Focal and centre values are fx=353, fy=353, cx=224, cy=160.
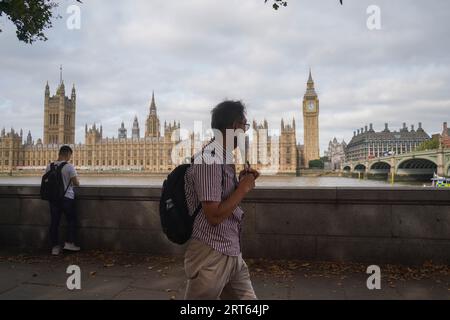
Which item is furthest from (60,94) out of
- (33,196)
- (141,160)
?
(33,196)

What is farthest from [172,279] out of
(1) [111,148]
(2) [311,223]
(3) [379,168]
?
(1) [111,148]

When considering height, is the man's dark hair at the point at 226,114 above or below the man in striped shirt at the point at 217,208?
above

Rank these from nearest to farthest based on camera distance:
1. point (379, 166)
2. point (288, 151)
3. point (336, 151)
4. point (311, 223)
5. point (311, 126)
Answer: point (311, 223)
point (379, 166)
point (288, 151)
point (311, 126)
point (336, 151)

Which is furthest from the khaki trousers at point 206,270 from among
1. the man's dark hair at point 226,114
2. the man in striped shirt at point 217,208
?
the man's dark hair at point 226,114

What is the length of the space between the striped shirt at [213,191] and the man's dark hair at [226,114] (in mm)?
117

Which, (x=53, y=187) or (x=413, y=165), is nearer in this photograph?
(x=53, y=187)

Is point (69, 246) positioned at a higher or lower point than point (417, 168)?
lower

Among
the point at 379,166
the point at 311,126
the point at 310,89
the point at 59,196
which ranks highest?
the point at 310,89

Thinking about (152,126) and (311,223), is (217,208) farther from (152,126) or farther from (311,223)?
(152,126)

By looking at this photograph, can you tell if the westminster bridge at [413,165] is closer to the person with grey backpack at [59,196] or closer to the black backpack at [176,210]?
the person with grey backpack at [59,196]

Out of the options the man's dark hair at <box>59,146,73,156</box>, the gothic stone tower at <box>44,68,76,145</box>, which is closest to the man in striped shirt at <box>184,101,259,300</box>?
the man's dark hair at <box>59,146,73,156</box>

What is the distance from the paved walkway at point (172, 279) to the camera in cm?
335

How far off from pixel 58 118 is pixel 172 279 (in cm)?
11535

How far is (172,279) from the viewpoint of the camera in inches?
150
